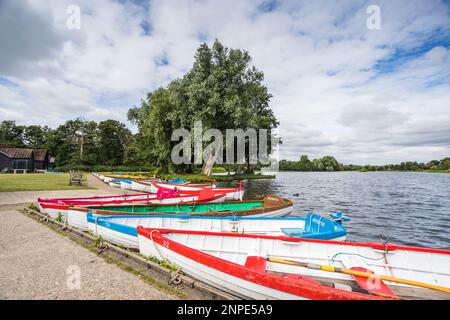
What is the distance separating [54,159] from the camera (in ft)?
221

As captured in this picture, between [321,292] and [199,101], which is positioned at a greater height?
[199,101]

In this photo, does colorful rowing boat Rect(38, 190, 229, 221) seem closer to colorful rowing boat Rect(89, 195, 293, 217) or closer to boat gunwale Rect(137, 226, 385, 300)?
colorful rowing boat Rect(89, 195, 293, 217)

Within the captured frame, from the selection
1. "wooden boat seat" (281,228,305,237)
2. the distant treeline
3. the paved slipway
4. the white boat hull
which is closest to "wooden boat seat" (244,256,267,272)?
the white boat hull

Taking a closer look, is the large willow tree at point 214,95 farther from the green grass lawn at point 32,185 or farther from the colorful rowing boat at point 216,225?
the colorful rowing boat at point 216,225

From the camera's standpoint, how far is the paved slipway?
4500mm

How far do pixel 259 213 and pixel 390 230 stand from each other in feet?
25.1

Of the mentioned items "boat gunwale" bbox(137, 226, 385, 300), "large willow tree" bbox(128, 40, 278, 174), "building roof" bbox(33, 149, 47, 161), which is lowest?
"boat gunwale" bbox(137, 226, 385, 300)

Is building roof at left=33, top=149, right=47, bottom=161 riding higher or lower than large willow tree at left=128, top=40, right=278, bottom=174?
lower

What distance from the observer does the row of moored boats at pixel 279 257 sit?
14.1ft

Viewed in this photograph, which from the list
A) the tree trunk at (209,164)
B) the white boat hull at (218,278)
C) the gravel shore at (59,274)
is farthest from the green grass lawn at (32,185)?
the white boat hull at (218,278)

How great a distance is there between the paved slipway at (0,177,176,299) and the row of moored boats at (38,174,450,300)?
0.91 meters

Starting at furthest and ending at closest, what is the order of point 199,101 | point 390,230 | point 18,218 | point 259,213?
point 199,101
point 390,230
point 259,213
point 18,218

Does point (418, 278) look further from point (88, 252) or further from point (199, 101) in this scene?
point (199, 101)
